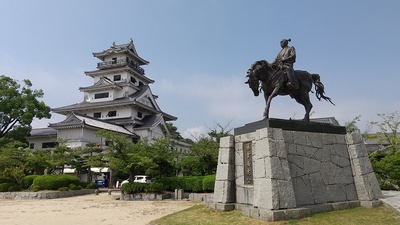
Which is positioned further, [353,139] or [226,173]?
[353,139]

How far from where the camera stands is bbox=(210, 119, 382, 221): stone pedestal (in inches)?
286

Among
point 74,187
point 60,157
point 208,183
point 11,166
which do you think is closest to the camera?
point 208,183

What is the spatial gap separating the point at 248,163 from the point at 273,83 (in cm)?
266

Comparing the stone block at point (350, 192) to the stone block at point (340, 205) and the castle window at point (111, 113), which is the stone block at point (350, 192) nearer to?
the stone block at point (340, 205)

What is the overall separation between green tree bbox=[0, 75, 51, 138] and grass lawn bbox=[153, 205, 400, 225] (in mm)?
31208

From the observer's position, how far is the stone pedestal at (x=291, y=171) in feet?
23.8

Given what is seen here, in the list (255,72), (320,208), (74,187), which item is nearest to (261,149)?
(320,208)

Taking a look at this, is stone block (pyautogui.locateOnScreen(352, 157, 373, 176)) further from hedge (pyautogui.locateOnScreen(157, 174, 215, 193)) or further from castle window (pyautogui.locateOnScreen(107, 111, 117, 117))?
castle window (pyautogui.locateOnScreen(107, 111, 117, 117))

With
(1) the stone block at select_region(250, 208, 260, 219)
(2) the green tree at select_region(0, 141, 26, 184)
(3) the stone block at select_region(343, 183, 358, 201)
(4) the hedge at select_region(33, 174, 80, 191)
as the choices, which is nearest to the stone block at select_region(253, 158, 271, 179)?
(1) the stone block at select_region(250, 208, 260, 219)

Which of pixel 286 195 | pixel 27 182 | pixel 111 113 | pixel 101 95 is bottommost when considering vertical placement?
pixel 286 195

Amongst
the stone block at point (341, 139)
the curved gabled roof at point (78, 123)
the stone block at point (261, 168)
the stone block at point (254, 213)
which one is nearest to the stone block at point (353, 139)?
the stone block at point (341, 139)

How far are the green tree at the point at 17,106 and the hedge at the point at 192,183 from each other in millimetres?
22010

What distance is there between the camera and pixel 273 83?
29.8 ft

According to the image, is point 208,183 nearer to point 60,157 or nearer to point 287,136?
point 287,136
